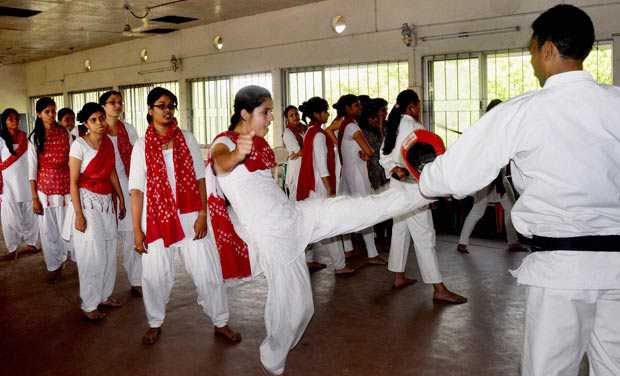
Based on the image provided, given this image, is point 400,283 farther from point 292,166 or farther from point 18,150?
point 18,150

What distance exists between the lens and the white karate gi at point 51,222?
585 cm

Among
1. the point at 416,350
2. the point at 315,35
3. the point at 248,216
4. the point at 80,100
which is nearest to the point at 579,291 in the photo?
the point at 248,216

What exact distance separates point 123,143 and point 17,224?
2.92 meters

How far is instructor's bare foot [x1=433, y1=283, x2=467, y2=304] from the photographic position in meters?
4.64

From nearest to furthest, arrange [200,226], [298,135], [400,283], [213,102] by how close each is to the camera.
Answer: [200,226], [400,283], [298,135], [213,102]

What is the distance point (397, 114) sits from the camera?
474 cm

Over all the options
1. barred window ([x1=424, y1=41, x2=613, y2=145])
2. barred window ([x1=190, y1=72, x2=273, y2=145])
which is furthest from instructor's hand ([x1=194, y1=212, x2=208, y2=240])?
barred window ([x1=190, y1=72, x2=273, y2=145])

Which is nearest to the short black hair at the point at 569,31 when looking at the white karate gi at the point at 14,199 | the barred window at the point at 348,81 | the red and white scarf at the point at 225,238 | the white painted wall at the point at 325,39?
the red and white scarf at the point at 225,238

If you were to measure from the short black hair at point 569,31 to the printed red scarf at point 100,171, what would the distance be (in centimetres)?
336

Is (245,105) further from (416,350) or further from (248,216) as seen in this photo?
(416,350)

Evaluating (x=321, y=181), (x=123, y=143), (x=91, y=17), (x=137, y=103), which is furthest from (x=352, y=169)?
(x=137, y=103)

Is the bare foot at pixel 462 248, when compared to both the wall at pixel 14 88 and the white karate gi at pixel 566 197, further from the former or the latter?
the wall at pixel 14 88

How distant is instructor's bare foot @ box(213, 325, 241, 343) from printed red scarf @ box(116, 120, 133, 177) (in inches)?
68.3

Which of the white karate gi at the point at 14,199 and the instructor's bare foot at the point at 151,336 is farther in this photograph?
the white karate gi at the point at 14,199
